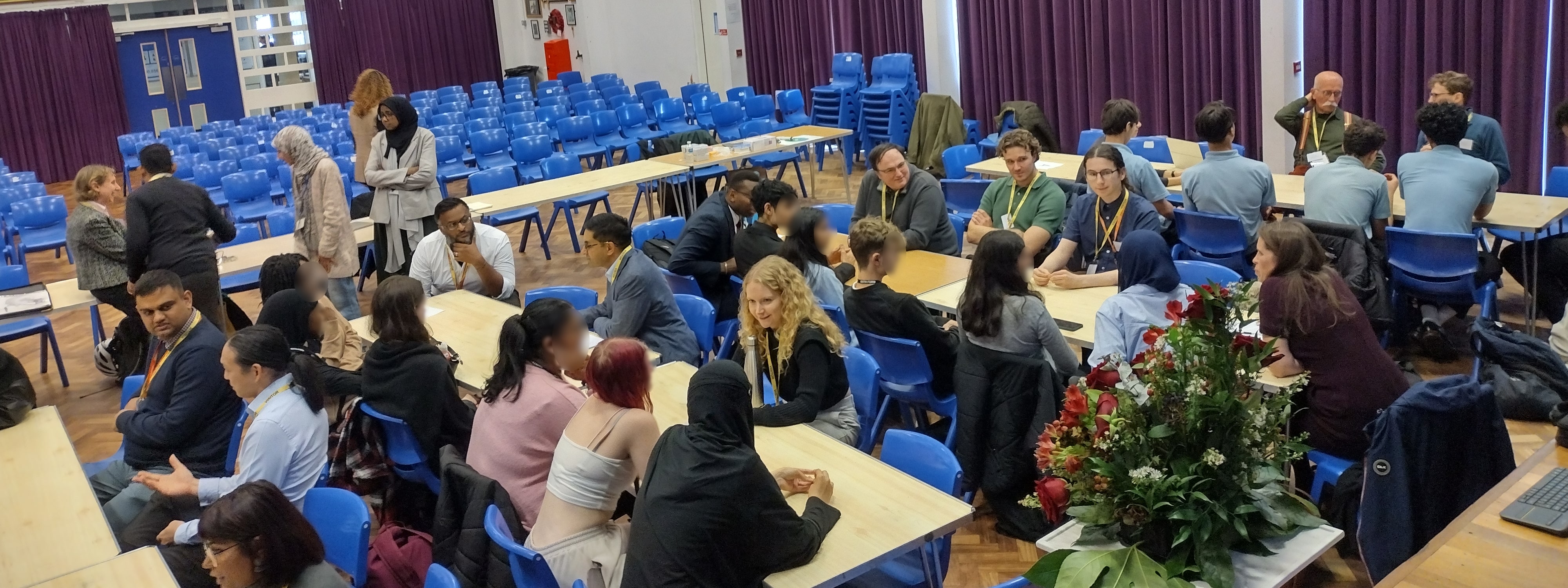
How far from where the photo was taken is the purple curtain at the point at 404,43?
1836 centimetres

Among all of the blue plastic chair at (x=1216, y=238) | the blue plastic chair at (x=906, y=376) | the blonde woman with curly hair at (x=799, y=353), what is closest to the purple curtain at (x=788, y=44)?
the blue plastic chair at (x=1216, y=238)

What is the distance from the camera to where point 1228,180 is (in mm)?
5988

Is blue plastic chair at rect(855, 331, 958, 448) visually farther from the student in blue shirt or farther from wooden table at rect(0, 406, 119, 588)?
the student in blue shirt

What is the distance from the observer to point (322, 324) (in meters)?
4.77

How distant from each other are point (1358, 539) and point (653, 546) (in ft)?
6.79

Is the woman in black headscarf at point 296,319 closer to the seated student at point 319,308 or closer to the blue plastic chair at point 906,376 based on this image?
the seated student at point 319,308

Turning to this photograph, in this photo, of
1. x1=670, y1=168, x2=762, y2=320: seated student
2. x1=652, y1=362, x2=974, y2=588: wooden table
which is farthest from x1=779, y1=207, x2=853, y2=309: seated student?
x1=652, y1=362, x2=974, y2=588: wooden table

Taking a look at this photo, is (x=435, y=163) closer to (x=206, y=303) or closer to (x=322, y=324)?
(x=206, y=303)

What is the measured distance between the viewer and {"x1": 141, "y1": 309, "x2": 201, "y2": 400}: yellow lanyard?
437 cm

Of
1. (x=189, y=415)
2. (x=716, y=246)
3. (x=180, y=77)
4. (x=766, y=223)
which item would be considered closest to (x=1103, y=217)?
(x=766, y=223)

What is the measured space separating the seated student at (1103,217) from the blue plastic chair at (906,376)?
3.06 ft

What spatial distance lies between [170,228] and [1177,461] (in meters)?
5.54

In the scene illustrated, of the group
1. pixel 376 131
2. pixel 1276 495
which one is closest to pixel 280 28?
pixel 376 131

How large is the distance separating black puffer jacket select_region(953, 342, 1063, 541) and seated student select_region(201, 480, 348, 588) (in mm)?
2155
